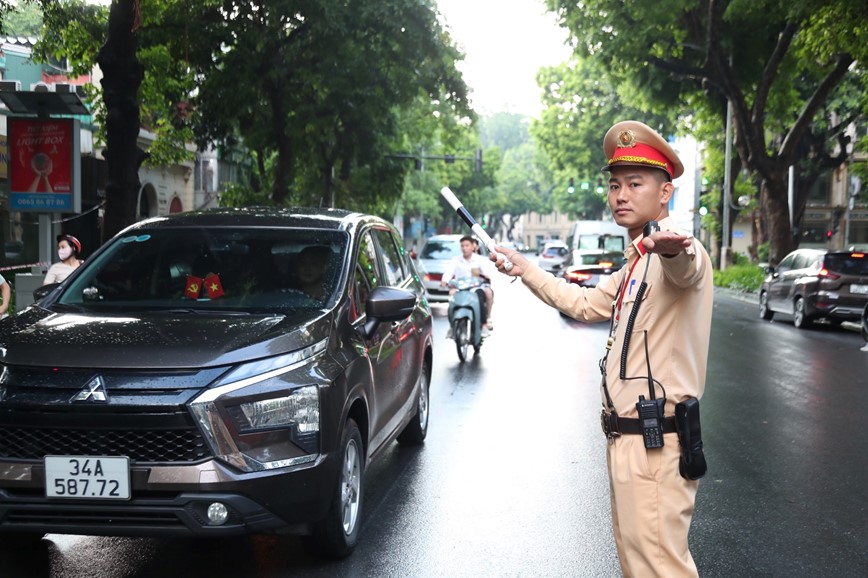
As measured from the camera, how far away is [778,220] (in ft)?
95.7

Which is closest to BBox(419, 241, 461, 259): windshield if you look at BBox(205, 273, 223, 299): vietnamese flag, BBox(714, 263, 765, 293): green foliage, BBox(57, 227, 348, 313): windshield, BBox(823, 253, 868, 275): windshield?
BBox(823, 253, 868, 275): windshield

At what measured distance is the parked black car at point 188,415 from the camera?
431cm

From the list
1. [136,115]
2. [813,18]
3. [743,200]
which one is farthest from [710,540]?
[743,200]

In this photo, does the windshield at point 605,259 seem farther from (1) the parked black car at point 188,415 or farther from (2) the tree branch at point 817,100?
(1) the parked black car at point 188,415

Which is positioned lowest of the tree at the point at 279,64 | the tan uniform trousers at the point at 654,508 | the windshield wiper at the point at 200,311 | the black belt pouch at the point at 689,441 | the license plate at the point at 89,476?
the license plate at the point at 89,476

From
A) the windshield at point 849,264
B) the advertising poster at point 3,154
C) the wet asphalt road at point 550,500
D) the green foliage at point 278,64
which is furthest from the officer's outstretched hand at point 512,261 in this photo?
the advertising poster at point 3,154

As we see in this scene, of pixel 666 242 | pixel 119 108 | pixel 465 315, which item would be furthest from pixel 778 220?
pixel 666 242

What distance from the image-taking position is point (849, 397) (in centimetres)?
1095

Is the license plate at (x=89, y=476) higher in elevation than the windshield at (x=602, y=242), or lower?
lower

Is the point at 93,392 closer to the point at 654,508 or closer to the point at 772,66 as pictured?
the point at 654,508

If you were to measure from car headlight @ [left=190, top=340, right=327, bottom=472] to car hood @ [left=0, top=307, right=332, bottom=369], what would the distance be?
0.31 feet

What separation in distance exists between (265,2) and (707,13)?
38.4ft

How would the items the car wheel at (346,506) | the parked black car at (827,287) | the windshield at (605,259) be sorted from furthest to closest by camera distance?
the windshield at (605,259)
the parked black car at (827,287)
the car wheel at (346,506)

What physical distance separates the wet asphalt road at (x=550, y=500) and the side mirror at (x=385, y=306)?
1.12 m
